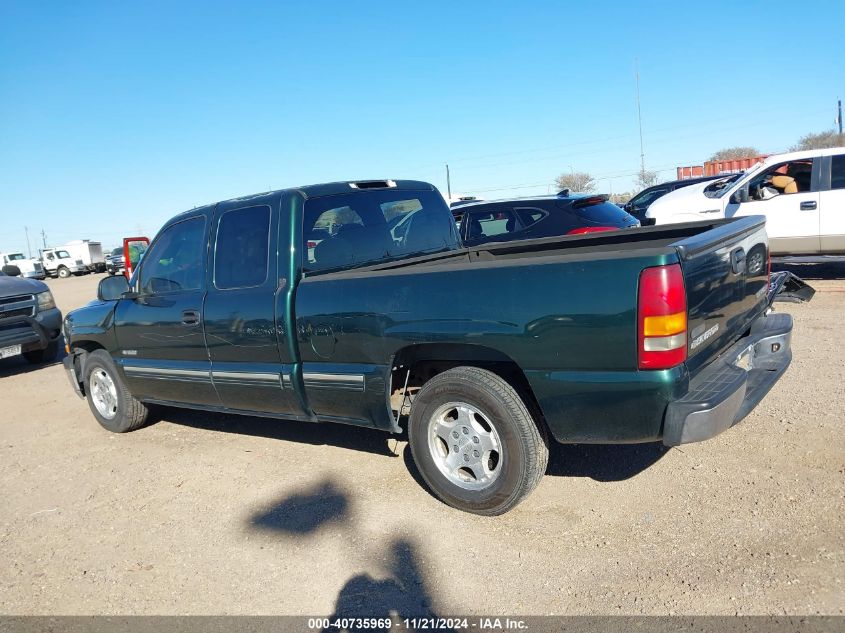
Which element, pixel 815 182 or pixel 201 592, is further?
pixel 815 182

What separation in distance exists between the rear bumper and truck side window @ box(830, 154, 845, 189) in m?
6.80

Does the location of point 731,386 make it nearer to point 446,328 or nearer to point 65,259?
point 446,328

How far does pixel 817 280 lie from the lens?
10484mm

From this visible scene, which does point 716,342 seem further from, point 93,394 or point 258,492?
point 93,394

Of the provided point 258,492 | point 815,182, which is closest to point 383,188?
point 258,492

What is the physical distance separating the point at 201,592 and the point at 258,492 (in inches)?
45.3

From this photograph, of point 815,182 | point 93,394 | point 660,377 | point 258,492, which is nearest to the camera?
point 660,377

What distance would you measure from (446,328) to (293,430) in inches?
102

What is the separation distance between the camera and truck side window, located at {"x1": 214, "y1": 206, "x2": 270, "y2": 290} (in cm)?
448

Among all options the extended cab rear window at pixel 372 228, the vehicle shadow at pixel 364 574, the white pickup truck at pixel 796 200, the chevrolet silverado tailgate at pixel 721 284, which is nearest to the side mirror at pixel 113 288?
the extended cab rear window at pixel 372 228

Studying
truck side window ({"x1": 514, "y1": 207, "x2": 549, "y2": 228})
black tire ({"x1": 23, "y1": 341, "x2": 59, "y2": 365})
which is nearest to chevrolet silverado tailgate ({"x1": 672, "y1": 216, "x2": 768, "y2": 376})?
truck side window ({"x1": 514, "y1": 207, "x2": 549, "y2": 228})

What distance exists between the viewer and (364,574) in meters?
3.29

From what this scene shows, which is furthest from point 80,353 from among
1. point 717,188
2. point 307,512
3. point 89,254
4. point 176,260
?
point 89,254

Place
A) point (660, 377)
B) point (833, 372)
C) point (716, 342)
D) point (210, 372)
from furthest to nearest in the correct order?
point (833, 372) → point (210, 372) → point (716, 342) → point (660, 377)
